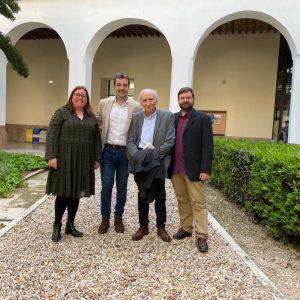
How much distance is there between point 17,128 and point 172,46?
34.3 feet

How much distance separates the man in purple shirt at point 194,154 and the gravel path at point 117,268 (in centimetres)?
41

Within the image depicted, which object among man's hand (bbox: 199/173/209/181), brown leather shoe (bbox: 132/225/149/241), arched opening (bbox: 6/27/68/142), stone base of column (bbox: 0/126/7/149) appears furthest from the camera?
arched opening (bbox: 6/27/68/142)

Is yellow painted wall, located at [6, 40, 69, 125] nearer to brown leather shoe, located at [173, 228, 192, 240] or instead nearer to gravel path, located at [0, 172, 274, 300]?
gravel path, located at [0, 172, 274, 300]

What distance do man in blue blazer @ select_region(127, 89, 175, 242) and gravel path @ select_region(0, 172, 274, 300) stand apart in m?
0.51

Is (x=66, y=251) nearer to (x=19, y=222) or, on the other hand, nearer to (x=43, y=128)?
(x=19, y=222)

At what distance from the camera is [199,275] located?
11.1 feet

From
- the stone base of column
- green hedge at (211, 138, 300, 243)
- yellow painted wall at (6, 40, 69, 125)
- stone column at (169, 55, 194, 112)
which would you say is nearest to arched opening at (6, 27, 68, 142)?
yellow painted wall at (6, 40, 69, 125)

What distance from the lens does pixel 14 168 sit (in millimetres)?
8828

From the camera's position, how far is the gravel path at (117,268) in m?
3.03

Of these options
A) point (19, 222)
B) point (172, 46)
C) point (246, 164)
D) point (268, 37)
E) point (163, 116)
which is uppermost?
point (268, 37)

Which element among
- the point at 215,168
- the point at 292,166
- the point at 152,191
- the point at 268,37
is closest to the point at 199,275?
the point at 152,191

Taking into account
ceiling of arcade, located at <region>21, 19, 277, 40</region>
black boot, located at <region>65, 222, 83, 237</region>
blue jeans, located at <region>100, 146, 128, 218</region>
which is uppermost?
ceiling of arcade, located at <region>21, 19, 277, 40</region>

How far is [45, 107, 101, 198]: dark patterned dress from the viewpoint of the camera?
4.06 m

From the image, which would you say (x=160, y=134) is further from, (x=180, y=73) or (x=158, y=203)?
(x=180, y=73)
